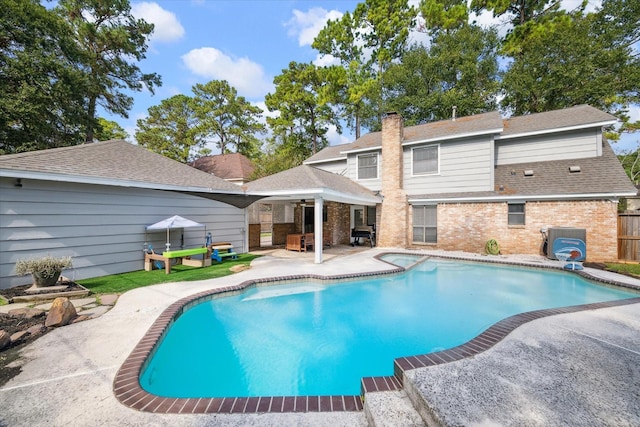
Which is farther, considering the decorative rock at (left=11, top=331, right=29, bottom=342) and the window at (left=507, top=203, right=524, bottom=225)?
the window at (left=507, top=203, right=524, bottom=225)

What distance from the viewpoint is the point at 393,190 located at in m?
13.7

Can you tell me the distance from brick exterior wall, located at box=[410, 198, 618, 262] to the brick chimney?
1754 millimetres

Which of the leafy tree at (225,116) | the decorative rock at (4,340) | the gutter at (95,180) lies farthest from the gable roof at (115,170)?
the leafy tree at (225,116)

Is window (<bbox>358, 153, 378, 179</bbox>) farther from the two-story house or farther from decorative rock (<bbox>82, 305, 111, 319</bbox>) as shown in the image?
decorative rock (<bbox>82, 305, 111, 319</bbox>)

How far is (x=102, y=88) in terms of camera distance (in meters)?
16.9

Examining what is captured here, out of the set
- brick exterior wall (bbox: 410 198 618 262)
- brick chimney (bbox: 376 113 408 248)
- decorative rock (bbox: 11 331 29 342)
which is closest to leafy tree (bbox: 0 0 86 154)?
decorative rock (bbox: 11 331 29 342)

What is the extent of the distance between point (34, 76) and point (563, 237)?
2439 centimetres

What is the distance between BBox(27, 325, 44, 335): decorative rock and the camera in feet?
13.2

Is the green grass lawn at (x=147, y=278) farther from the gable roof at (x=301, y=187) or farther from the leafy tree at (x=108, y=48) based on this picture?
the leafy tree at (x=108, y=48)

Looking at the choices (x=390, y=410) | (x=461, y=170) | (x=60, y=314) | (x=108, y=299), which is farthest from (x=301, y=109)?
(x=390, y=410)

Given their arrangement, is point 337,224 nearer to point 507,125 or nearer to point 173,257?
point 173,257

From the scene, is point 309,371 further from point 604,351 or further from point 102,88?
point 102,88

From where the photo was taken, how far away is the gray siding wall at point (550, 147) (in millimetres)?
11227

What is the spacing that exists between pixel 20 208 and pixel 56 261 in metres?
1.85
